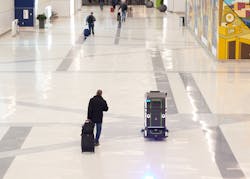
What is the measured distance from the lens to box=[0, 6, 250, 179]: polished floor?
11.6 m

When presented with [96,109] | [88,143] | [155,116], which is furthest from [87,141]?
[155,116]

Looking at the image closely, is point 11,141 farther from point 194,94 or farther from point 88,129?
point 194,94

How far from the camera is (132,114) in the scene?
16094 millimetres

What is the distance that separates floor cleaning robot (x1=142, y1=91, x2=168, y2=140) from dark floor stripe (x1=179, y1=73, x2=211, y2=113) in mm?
3111

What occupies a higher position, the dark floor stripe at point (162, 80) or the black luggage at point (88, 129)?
the black luggage at point (88, 129)

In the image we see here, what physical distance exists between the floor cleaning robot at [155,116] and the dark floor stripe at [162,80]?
109 inches

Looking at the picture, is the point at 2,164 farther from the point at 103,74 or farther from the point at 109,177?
the point at 103,74

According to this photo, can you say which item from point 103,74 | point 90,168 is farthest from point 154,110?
point 103,74

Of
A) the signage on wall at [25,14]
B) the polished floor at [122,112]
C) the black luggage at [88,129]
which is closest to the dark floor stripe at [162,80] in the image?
the polished floor at [122,112]

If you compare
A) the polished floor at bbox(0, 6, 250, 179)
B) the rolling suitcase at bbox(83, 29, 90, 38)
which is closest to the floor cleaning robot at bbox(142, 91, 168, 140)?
the polished floor at bbox(0, 6, 250, 179)

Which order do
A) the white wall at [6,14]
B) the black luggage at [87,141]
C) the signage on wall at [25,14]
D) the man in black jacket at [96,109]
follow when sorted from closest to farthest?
1. the black luggage at [87,141]
2. the man in black jacket at [96,109]
3. the white wall at [6,14]
4. the signage on wall at [25,14]

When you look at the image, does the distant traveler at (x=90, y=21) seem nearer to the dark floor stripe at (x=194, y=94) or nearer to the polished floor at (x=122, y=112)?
the polished floor at (x=122, y=112)

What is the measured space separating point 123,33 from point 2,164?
29.0 meters

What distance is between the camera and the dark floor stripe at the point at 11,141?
11656 mm
